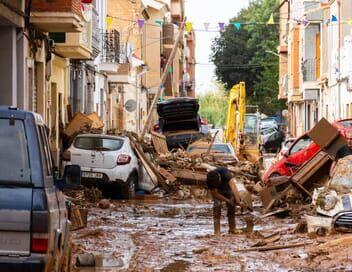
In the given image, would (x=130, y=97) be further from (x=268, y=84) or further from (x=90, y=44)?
(x=268, y=84)

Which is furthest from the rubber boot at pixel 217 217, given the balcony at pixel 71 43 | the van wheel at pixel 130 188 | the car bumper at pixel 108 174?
the balcony at pixel 71 43

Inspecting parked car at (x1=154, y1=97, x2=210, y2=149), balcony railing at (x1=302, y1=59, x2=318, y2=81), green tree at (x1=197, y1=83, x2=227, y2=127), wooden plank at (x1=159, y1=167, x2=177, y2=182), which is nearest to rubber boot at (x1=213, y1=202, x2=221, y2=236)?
wooden plank at (x1=159, y1=167, x2=177, y2=182)

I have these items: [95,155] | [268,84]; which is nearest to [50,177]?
[95,155]

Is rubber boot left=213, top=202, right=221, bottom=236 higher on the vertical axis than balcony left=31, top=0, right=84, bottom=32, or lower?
lower

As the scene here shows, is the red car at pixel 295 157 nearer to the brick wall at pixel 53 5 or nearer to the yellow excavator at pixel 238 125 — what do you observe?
the brick wall at pixel 53 5

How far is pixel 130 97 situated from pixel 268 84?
35349 millimetres

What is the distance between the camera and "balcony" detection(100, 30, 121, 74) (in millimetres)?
43094

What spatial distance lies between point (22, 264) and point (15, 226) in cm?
30

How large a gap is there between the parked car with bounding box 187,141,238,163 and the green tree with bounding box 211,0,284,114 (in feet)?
187

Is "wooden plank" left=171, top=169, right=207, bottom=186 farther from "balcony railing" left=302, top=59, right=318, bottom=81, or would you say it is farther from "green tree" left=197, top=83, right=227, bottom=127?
"green tree" left=197, top=83, right=227, bottom=127

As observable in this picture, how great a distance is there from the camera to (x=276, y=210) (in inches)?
886

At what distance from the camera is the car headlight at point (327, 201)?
53.3 ft

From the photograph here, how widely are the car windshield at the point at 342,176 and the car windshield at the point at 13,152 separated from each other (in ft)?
31.1

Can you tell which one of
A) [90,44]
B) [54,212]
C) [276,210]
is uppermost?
[90,44]
